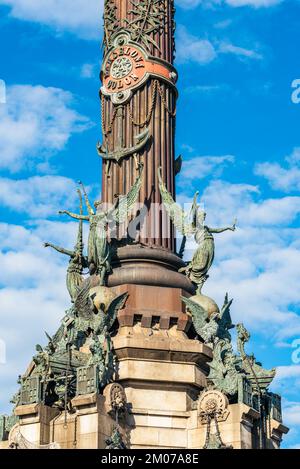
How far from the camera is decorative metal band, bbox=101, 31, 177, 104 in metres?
52.7

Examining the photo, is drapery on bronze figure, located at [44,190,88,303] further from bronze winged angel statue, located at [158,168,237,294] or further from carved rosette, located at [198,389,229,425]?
carved rosette, located at [198,389,229,425]

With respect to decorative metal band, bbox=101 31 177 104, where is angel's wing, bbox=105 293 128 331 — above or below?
below

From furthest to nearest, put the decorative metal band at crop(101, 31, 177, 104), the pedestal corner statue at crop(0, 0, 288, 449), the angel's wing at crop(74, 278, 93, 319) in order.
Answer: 1. the decorative metal band at crop(101, 31, 177, 104)
2. the angel's wing at crop(74, 278, 93, 319)
3. the pedestal corner statue at crop(0, 0, 288, 449)

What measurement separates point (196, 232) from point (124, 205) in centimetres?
326

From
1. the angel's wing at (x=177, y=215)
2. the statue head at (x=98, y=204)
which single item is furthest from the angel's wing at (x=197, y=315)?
the statue head at (x=98, y=204)

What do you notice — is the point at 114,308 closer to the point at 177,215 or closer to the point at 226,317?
the point at 226,317

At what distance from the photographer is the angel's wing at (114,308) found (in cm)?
4778

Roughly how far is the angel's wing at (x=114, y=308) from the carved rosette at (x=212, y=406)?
472 cm

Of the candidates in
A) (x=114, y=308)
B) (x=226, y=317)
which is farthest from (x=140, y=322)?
(x=226, y=317)

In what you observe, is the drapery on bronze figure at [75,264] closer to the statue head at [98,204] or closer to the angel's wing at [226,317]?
the statue head at [98,204]

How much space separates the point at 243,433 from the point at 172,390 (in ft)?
11.3

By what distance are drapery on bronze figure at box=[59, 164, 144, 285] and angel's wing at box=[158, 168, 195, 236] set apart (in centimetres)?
131

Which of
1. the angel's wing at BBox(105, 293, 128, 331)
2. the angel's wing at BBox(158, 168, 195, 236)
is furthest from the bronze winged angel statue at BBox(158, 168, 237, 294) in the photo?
the angel's wing at BBox(105, 293, 128, 331)

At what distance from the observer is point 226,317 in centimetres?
4947
